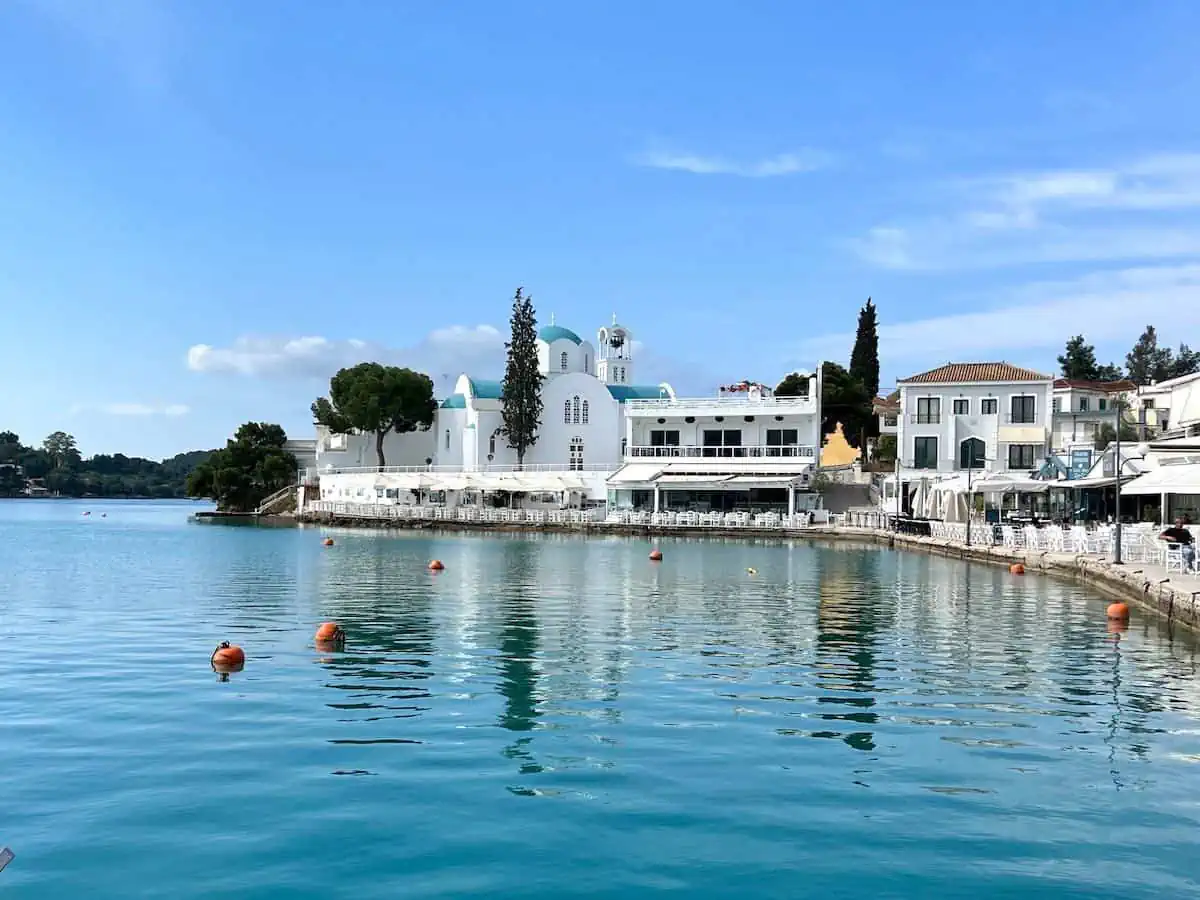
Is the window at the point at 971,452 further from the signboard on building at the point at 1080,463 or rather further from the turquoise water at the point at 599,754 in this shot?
the turquoise water at the point at 599,754

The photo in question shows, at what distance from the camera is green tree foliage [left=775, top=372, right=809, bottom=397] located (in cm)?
7739

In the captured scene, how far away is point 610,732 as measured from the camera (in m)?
11.9

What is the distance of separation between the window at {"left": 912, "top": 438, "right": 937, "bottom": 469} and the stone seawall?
9154mm

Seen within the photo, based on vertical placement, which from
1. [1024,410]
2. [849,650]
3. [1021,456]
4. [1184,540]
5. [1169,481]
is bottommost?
[849,650]

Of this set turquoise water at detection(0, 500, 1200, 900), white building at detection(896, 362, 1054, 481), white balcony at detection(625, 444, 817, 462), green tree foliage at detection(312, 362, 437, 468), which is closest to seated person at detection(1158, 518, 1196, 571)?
turquoise water at detection(0, 500, 1200, 900)

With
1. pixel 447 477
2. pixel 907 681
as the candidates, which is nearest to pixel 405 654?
pixel 907 681

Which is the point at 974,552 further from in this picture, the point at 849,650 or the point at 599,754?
the point at 599,754

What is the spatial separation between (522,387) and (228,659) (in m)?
56.2

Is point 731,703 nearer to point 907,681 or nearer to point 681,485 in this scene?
point 907,681

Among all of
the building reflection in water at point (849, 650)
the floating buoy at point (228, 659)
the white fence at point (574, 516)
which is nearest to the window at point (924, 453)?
the white fence at point (574, 516)

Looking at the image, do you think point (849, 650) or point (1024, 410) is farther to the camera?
point (1024, 410)

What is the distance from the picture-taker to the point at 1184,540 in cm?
2672

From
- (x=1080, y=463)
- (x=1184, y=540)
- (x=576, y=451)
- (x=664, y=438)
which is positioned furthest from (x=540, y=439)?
(x=1184, y=540)

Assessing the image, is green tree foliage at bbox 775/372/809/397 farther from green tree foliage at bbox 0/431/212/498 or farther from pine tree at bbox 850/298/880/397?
green tree foliage at bbox 0/431/212/498
